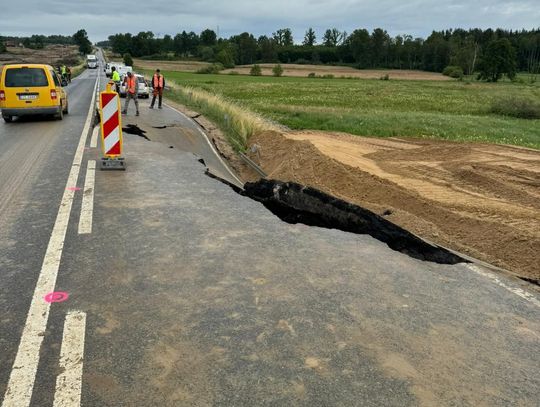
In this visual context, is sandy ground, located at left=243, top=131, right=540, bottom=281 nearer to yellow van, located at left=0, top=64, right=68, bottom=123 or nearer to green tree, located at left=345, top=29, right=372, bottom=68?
yellow van, located at left=0, top=64, right=68, bottom=123

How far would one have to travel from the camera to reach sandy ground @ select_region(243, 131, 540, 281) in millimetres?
6191

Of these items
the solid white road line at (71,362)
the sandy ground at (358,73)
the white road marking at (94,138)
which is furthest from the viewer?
the sandy ground at (358,73)

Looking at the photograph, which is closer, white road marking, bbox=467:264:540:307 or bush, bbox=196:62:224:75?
white road marking, bbox=467:264:540:307

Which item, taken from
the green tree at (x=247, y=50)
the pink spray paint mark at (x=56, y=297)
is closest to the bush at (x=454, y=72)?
the green tree at (x=247, y=50)

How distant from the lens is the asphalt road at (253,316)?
3.01 meters

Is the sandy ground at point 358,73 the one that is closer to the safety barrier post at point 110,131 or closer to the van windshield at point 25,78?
the van windshield at point 25,78

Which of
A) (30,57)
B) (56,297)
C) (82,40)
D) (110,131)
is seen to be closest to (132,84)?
(110,131)

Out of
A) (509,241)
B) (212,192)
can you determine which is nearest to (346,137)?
(212,192)

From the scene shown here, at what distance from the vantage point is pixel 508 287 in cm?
473

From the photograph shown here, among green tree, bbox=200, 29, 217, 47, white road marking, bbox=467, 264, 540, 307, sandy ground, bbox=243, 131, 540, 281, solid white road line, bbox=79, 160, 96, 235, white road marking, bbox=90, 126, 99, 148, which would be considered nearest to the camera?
white road marking, bbox=467, 264, 540, 307

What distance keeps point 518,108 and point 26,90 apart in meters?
25.0

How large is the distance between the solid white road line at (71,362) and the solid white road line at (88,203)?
223 centimetres

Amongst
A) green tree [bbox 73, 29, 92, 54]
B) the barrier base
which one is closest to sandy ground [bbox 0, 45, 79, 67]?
green tree [bbox 73, 29, 92, 54]

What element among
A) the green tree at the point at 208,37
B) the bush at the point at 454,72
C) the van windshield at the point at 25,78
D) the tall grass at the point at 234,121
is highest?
the green tree at the point at 208,37
